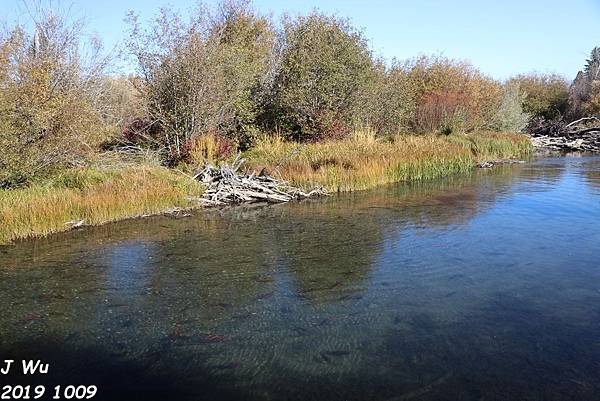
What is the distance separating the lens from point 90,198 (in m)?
9.98

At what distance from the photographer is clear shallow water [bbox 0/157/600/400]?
13.7ft

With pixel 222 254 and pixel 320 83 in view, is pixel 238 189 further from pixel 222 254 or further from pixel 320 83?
pixel 320 83

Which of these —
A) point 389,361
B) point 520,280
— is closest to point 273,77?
point 520,280

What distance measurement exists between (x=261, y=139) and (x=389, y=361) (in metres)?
13.4

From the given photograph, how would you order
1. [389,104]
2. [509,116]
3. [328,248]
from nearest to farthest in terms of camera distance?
[328,248], [389,104], [509,116]

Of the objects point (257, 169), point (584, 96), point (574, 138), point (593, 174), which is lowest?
point (593, 174)

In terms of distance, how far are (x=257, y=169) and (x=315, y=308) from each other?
28.6ft

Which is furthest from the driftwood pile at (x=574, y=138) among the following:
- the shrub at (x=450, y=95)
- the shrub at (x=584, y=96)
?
the shrub at (x=450, y=95)

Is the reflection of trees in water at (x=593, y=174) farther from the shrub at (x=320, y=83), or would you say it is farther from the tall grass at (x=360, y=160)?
the shrub at (x=320, y=83)

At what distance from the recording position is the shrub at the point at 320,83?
1784 cm

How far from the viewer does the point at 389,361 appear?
4430 millimetres

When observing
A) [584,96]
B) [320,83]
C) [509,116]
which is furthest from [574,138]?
[320,83]

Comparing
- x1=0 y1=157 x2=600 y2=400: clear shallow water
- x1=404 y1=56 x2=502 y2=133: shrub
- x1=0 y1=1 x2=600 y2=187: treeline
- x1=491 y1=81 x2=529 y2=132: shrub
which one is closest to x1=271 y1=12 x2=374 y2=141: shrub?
x1=0 y1=1 x2=600 y2=187: treeline

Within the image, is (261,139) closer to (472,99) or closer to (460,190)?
(460,190)
